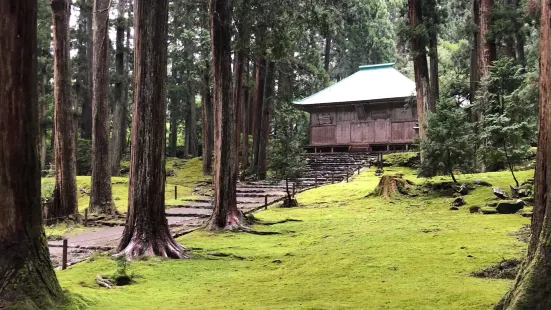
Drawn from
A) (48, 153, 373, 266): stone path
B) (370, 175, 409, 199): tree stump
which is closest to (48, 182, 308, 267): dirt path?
(48, 153, 373, 266): stone path

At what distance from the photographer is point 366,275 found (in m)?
5.50

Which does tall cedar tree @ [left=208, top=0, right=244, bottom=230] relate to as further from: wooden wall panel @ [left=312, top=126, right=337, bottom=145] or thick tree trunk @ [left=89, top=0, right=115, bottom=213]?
wooden wall panel @ [left=312, top=126, right=337, bottom=145]

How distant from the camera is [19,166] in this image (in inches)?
156

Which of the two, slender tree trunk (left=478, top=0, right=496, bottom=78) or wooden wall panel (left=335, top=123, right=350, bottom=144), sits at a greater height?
slender tree trunk (left=478, top=0, right=496, bottom=78)

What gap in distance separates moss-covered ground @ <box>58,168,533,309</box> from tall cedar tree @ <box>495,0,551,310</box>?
70 cm

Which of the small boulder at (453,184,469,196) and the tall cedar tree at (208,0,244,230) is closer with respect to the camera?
the tall cedar tree at (208,0,244,230)

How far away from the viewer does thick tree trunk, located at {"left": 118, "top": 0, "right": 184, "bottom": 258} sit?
725 cm

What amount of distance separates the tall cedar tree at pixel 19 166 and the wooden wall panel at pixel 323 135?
2662 cm

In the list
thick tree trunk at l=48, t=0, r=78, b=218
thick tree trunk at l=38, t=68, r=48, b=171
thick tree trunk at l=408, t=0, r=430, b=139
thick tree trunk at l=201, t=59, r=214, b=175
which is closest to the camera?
thick tree trunk at l=48, t=0, r=78, b=218

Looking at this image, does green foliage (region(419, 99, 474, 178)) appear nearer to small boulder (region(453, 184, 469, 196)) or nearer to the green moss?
small boulder (region(453, 184, 469, 196))

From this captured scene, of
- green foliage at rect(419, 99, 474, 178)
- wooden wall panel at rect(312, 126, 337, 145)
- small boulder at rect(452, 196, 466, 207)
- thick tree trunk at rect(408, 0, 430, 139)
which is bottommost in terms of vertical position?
small boulder at rect(452, 196, 466, 207)

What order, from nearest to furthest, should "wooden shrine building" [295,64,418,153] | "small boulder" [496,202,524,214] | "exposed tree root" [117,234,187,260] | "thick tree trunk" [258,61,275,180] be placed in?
"exposed tree root" [117,234,187,260] < "small boulder" [496,202,524,214] < "thick tree trunk" [258,61,275,180] < "wooden shrine building" [295,64,418,153]

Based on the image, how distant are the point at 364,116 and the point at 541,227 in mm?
26014

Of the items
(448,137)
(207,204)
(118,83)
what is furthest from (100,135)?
(118,83)
